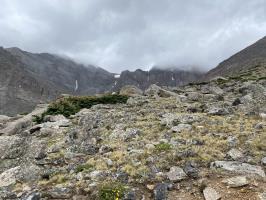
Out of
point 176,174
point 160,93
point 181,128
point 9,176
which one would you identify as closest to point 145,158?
point 176,174

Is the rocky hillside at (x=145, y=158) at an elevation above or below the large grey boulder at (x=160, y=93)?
below

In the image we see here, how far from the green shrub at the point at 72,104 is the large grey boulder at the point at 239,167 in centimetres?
2127

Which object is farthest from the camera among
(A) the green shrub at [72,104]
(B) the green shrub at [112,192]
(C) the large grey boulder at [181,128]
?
(A) the green shrub at [72,104]

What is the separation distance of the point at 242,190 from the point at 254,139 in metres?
5.58

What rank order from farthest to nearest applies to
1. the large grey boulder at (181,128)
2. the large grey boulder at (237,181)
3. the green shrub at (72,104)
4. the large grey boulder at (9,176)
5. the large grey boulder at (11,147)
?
the green shrub at (72,104)
the large grey boulder at (11,147)
the large grey boulder at (181,128)
the large grey boulder at (9,176)
the large grey boulder at (237,181)

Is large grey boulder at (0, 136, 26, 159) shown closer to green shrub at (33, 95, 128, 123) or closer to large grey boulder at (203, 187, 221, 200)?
Answer: green shrub at (33, 95, 128, 123)

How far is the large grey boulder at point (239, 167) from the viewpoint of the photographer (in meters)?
14.8

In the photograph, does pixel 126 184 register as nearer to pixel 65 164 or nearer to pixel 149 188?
pixel 149 188

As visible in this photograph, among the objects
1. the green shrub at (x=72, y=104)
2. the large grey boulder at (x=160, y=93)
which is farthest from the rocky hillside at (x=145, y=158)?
the large grey boulder at (x=160, y=93)

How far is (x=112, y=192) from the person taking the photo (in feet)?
45.5

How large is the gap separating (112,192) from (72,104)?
2650 centimetres

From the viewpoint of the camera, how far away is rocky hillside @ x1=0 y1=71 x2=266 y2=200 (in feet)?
46.3

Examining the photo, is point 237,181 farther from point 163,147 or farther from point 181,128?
point 181,128

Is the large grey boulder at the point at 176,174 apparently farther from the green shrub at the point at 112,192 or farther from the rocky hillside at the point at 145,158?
the green shrub at the point at 112,192
